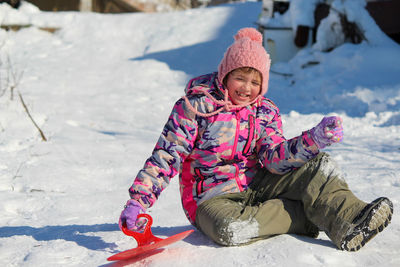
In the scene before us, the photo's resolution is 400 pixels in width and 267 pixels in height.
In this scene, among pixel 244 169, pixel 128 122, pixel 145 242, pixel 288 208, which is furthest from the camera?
pixel 128 122

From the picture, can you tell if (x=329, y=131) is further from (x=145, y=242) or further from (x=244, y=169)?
(x=145, y=242)

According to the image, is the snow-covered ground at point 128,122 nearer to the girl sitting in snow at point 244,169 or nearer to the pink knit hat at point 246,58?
the girl sitting in snow at point 244,169

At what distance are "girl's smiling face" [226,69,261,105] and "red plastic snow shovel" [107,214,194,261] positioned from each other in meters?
0.69

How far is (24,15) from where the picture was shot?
1119 cm

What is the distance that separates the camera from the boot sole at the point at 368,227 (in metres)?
2.14

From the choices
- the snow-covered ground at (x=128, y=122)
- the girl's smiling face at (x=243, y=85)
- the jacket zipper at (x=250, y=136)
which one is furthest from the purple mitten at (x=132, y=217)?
the girl's smiling face at (x=243, y=85)

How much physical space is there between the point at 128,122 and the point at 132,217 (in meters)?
3.93

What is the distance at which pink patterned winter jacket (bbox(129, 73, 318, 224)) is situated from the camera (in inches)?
93.0

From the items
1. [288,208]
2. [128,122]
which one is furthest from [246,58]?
[128,122]

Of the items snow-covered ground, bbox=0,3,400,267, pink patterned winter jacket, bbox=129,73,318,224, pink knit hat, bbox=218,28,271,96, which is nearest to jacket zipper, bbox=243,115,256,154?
pink patterned winter jacket, bbox=129,73,318,224

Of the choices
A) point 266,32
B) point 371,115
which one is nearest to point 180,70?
point 266,32

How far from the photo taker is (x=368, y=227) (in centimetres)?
214

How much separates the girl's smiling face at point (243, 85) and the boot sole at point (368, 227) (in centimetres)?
75

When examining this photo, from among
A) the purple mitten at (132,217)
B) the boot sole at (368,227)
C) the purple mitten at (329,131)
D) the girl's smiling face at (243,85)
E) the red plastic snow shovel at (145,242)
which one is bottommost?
the red plastic snow shovel at (145,242)
